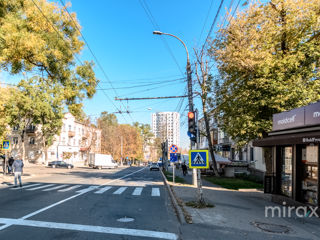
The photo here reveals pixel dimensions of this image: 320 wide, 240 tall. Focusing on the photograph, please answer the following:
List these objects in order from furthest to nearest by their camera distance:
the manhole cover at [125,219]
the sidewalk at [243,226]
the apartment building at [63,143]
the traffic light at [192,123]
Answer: the apartment building at [63,143], the traffic light at [192,123], the manhole cover at [125,219], the sidewalk at [243,226]

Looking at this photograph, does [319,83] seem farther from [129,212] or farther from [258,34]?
[129,212]

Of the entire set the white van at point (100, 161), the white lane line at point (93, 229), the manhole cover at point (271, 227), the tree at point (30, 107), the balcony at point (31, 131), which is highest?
the tree at point (30, 107)

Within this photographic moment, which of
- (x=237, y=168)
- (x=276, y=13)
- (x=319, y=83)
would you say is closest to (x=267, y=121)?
(x=319, y=83)

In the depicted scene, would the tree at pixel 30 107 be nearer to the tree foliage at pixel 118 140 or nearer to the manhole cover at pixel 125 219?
the manhole cover at pixel 125 219

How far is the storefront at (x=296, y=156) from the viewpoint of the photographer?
9.04m

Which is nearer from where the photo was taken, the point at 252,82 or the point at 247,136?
the point at 252,82

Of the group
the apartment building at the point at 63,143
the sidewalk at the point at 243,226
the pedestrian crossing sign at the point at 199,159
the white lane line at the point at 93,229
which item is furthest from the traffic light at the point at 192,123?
the apartment building at the point at 63,143

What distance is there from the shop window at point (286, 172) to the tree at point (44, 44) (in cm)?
1307

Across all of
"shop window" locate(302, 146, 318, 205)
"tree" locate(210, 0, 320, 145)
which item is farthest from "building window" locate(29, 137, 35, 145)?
"shop window" locate(302, 146, 318, 205)

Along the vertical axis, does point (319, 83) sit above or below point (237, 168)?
above

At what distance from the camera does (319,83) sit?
504 inches

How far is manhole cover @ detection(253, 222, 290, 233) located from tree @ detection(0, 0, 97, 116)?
13.5 metres

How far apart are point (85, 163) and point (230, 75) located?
185ft

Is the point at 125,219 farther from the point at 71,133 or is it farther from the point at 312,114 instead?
the point at 71,133
